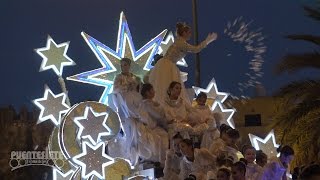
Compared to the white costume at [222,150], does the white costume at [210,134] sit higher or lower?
higher

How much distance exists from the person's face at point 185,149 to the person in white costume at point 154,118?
1.67 meters

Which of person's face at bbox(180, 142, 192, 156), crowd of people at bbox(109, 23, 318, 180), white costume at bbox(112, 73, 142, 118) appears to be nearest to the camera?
person's face at bbox(180, 142, 192, 156)

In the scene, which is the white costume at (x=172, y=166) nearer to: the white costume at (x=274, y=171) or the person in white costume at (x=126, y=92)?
the white costume at (x=274, y=171)

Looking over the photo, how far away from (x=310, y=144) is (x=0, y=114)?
30.1 meters

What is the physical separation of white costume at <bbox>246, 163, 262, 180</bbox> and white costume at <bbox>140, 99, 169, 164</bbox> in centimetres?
187

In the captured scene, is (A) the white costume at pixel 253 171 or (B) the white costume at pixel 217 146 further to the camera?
(B) the white costume at pixel 217 146

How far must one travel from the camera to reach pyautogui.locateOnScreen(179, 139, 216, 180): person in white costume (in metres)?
10.9

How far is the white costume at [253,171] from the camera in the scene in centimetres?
1118

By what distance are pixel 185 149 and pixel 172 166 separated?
1.91 ft

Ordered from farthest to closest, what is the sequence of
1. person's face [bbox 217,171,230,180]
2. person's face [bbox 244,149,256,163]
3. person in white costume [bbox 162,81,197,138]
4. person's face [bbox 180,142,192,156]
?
1. person in white costume [bbox 162,81,197,138]
2. person's face [bbox 244,149,256,163]
3. person's face [bbox 180,142,192,156]
4. person's face [bbox 217,171,230,180]

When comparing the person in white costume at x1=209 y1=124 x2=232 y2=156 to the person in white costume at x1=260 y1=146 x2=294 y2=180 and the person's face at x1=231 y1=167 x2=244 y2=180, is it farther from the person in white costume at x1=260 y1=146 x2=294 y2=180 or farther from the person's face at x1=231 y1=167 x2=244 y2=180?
the person's face at x1=231 y1=167 x2=244 y2=180

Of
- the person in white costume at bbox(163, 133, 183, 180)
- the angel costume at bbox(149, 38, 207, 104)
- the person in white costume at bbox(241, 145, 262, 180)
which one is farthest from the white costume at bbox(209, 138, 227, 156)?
the angel costume at bbox(149, 38, 207, 104)

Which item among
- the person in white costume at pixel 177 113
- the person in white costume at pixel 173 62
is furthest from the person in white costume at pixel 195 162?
the person in white costume at pixel 173 62

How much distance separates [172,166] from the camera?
445 inches
